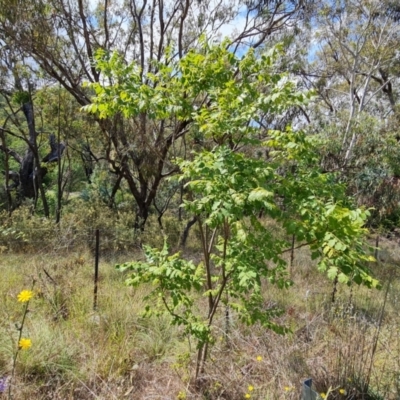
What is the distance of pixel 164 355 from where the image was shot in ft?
9.36

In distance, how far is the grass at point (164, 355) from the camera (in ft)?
7.51

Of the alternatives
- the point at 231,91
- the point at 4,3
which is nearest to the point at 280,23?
the point at 4,3

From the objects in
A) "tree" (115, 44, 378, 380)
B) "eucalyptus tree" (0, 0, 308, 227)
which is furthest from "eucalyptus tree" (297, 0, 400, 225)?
"tree" (115, 44, 378, 380)

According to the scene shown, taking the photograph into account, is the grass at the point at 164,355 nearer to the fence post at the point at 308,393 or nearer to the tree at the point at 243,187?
the fence post at the point at 308,393

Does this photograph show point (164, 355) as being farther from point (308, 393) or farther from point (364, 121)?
point (364, 121)

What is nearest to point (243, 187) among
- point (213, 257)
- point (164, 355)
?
point (213, 257)

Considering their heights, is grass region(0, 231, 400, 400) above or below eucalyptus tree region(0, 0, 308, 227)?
below

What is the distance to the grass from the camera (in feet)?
7.51

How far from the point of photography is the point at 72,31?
686 centimetres

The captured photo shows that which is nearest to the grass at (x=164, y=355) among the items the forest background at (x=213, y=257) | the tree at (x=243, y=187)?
the forest background at (x=213, y=257)

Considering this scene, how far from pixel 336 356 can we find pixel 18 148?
705 inches

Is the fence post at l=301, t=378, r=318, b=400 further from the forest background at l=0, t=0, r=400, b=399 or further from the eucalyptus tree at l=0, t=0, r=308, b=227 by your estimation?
the eucalyptus tree at l=0, t=0, r=308, b=227

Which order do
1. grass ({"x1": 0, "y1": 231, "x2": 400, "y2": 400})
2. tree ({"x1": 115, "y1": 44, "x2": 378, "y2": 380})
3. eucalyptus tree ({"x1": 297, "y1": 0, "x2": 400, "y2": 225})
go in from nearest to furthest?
tree ({"x1": 115, "y1": 44, "x2": 378, "y2": 380}), grass ({"x1": 0, "y1": 231, "x2": 400, "y2": 400}), eucalyptus tree ({"x1": 297, "y1": 0, "x2": 400, "y2": 225})

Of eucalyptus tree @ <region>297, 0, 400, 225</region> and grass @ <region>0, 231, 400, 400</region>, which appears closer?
grass @ <region>0, 231, 400, 400</region>
